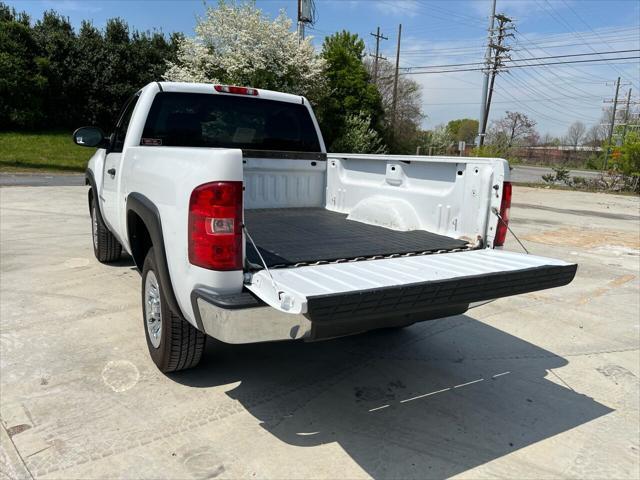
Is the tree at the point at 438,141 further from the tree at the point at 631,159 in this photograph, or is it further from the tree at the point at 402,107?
the tree at the point at 631,159

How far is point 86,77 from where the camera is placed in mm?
24391

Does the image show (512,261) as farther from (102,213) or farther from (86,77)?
(86,77)

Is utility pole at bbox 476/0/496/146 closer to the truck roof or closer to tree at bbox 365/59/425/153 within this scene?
tree at bbox 365/59/425/153

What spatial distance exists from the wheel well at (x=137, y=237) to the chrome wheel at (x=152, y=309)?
335mm

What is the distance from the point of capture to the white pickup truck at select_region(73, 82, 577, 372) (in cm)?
245

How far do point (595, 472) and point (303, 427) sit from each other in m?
1.59

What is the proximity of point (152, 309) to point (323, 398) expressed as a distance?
1360 mm

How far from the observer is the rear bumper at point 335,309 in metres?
2.24

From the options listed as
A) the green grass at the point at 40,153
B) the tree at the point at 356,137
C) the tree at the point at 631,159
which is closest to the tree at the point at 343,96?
the tree at the point at 356,137

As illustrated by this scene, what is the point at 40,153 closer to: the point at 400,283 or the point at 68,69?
the point at 68,69

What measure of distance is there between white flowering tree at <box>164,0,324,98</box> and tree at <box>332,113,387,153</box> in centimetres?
359

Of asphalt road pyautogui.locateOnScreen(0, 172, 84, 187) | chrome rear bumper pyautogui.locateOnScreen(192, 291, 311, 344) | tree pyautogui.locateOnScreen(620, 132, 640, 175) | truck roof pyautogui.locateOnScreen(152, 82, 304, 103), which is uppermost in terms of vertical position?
tree pyautogui.locateOnScreen(620, 132, 640, 175)

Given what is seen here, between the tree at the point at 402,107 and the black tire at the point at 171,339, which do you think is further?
the tree at the point at 402,107

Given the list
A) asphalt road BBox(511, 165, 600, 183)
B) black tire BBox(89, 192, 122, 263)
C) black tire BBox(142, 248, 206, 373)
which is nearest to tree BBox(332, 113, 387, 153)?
asphalt road BBox(511, 165, 600, 183)
